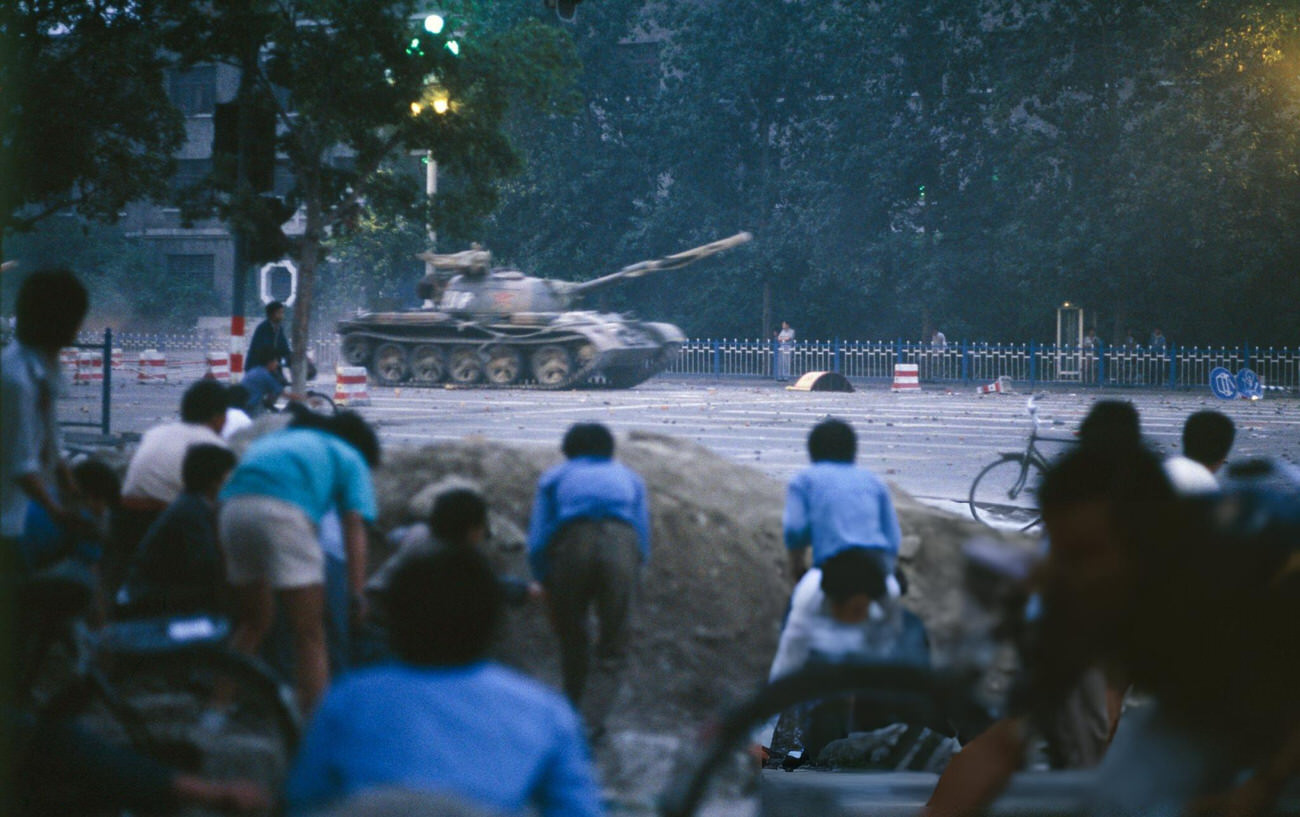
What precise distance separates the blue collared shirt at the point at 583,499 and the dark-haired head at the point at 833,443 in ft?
2.41

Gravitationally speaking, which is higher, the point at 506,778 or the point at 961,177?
the point at 961,177

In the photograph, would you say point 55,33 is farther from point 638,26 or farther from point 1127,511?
point 638,26

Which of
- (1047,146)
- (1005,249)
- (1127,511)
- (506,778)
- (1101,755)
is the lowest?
(1101,755)

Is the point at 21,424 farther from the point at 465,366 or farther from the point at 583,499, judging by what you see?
the point at 465,366

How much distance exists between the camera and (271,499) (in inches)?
181

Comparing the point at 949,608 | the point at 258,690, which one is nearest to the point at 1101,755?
the point at 949,608

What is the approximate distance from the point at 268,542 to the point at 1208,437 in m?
3.40

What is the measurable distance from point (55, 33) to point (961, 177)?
2786 cm

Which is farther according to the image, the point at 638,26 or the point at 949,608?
the point at 638,26

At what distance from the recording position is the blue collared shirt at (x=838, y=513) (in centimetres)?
560

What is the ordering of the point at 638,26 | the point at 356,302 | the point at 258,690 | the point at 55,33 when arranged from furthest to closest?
1. the point at 356,302
2. the point at 638,26
3. the point at 55,33
4. the point at 258,690

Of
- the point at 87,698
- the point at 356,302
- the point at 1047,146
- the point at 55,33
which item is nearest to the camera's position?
the point at 87,698

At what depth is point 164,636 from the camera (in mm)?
3873

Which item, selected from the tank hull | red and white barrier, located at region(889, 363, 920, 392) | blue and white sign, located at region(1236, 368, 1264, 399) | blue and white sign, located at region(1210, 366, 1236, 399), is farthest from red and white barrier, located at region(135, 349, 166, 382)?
blue and white sign, located at region(1236, 368, 1264, 399)
